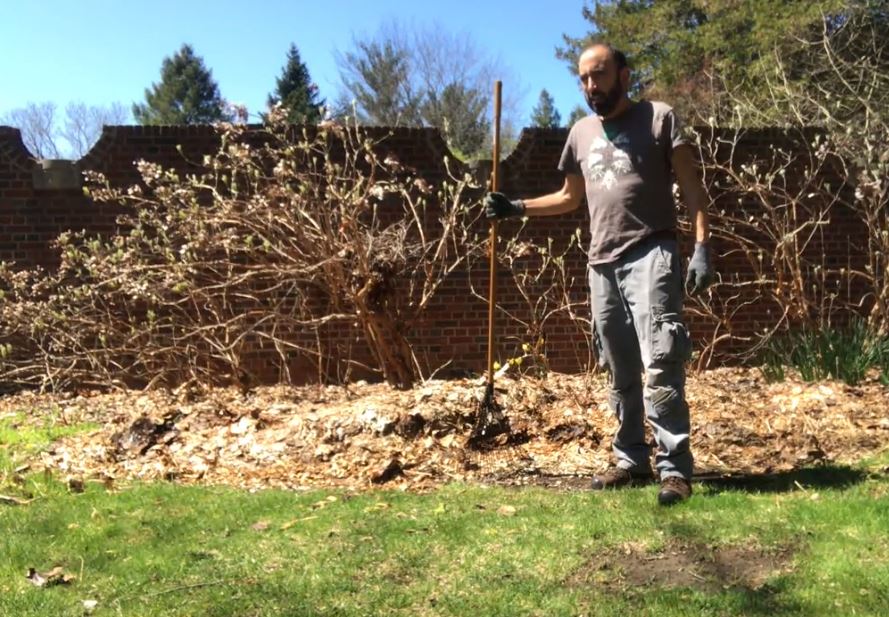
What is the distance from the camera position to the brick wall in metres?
7.48

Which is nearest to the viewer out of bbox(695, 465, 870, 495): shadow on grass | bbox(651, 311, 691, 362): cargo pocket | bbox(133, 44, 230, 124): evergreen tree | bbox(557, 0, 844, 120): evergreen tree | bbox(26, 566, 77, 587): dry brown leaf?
bbox(26, 566, 77, 587): dry brown leaf

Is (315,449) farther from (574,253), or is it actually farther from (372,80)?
(372,80)

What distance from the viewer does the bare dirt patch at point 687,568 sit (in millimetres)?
3080

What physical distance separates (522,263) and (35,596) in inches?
210

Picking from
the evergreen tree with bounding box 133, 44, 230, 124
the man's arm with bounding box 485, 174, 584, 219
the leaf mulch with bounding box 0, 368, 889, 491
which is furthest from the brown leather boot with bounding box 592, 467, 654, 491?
the evergreen tree with bounding box 133, 44, 230, 124

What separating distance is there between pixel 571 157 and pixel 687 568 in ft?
6.84

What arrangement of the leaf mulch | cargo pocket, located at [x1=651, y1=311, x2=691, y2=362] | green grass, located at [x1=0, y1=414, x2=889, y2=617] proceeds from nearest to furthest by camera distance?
green grass, located at [x1=0, y1=414, x2=889, y2=617], cargo pocket, located at [x1=651, y1=311, x2=691, y2=362], the leaf mulch

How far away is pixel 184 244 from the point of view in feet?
22.9

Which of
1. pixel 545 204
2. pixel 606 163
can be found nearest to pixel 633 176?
pixel 606 163

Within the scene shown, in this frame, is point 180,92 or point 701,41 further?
point 180,92

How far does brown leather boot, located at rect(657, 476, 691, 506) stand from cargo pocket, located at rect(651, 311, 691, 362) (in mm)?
546

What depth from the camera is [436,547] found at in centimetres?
353

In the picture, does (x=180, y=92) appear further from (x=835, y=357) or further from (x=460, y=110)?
(x=835, y=357)

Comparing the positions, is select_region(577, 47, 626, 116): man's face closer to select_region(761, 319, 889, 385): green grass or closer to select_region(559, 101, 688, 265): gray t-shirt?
select_region(559, 101, 688, 265): gray t-shirt
